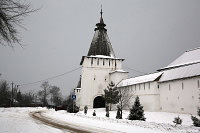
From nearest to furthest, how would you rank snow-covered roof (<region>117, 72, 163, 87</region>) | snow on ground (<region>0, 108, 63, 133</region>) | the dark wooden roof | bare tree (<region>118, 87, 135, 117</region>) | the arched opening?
1. snow on ground (<region>0, 108, 63, 133</region>)
2. snow-covered roof (<region>117, 72, 163, 87</region>)
3. bare tree (<region>118, 87, 135, 117</region>)
4. the arched opening
5. the dark wooden roof

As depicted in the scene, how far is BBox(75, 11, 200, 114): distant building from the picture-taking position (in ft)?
96.7

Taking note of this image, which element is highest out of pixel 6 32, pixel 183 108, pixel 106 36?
pixel 106 36

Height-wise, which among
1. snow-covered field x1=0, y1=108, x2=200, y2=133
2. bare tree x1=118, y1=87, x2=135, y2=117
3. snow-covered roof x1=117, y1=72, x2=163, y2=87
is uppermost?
snow-covered roof x1=117, y1=72, x2=163, y2=87

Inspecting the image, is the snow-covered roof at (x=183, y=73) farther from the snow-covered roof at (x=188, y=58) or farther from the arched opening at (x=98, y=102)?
the arched opening at (x=98, y=102)

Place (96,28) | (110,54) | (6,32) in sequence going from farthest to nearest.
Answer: (96,28) → (110,54) → (6,32)

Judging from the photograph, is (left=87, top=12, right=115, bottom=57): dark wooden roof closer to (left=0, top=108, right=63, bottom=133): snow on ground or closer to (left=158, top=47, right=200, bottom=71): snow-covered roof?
(left=158, top=47, right=200, bottom=71): snow-covered roof

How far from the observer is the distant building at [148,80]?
96.7ft

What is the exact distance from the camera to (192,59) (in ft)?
141


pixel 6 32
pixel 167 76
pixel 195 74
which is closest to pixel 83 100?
pixel 167 76

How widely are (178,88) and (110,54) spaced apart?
2481 centimetres

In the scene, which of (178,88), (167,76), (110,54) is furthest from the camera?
(110,54)

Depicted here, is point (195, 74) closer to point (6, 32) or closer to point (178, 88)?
point (178, 88)

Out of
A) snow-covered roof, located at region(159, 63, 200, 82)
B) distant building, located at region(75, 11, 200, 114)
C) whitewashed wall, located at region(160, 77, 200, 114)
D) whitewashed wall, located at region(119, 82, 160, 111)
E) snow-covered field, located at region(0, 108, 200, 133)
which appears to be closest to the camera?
snow-covered field, located at region(0, 108, 200, 133)

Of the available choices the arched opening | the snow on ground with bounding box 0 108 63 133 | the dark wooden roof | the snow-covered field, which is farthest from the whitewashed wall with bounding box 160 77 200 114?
the dark wooden roof
